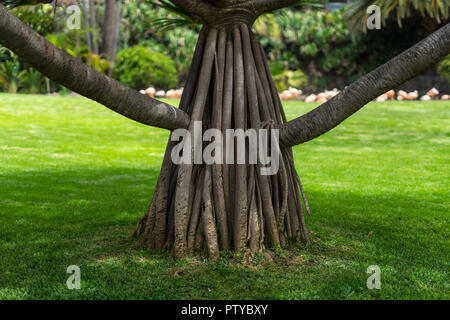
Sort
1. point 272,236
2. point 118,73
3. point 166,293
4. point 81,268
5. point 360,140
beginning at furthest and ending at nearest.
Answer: point 118,73
point 360,140
point 272,236
point 81,268
point 166,293

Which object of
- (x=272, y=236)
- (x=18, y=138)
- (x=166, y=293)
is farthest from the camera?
(x=18, y=138)

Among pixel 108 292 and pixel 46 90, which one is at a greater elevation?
pixel 46 90

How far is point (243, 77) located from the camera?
414 cm

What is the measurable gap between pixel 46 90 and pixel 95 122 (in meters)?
6.58

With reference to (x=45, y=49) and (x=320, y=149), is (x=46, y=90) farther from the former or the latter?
(x=45, y=49)

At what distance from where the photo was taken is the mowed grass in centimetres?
339

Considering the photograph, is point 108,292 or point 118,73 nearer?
point 108,292

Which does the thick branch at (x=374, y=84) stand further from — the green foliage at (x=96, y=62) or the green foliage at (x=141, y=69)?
the green foliage at (x=141, y=69)

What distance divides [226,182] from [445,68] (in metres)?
Result: 17.1

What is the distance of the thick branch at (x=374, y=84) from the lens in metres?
3.49

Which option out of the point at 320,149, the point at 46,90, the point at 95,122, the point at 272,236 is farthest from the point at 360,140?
the point at 46,90

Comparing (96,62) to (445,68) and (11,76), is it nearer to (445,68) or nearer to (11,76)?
(11,76)

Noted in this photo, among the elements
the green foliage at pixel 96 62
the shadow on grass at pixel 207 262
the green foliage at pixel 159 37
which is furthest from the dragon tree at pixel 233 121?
the green foliage at pixel 159 37

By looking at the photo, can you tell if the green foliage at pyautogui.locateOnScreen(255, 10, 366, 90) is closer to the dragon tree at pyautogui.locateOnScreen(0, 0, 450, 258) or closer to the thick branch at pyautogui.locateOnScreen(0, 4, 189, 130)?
the dragon tree at pyautogui.locateOnScreen(0, 0, 450, 258)
